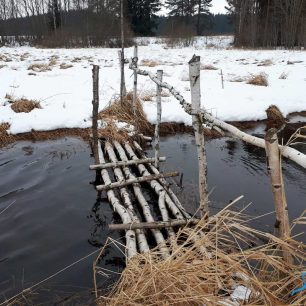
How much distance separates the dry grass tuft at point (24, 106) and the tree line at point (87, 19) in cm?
2112

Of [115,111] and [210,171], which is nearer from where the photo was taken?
[210,171]

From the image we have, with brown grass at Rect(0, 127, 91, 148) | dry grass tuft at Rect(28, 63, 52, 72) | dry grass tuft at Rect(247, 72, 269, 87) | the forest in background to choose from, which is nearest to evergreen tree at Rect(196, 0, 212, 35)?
the forest in background

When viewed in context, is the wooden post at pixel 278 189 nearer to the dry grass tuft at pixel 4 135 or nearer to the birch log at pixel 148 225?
the birch log at pixel 148 225

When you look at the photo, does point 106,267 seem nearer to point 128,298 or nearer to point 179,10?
point 128,298

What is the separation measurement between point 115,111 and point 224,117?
2695mm

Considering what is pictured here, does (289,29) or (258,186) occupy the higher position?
(289,29)

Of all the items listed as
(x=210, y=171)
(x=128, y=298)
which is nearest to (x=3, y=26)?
Result: (x=210, y=171)

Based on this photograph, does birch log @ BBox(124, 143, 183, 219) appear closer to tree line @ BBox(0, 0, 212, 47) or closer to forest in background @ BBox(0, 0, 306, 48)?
forest in background @ BBox(0, 0, 306, 48)

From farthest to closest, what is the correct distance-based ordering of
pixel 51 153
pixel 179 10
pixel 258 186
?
pixel 179 10, pixel 51 153, pixel 258 186

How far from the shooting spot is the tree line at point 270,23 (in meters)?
24.2

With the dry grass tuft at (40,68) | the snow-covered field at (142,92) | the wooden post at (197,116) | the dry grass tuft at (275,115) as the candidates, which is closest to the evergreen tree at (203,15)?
the snow-covered field at (142,92)

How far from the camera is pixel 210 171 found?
6207 mm

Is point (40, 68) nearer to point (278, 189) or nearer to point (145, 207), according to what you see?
point (145, 207)

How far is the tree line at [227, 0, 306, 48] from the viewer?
79.5 feet
